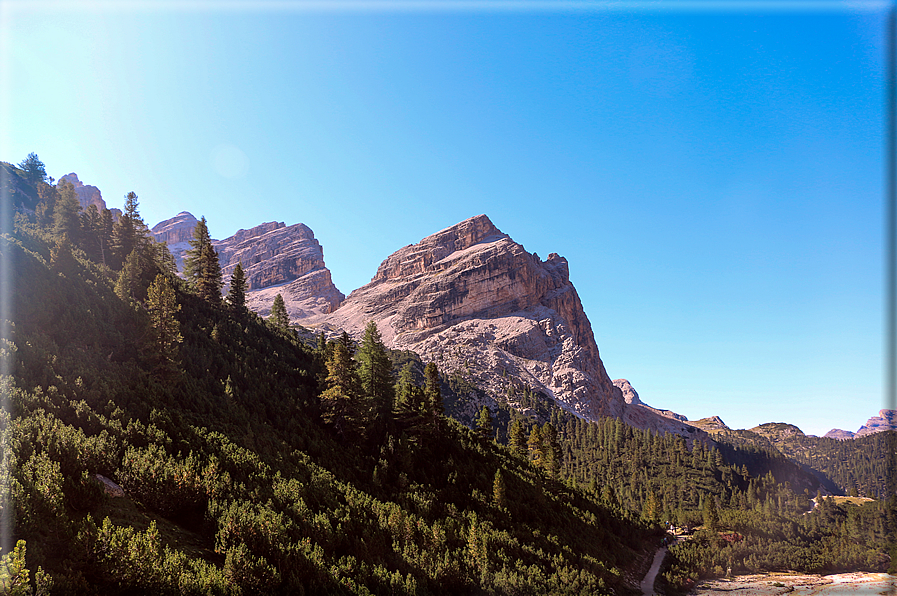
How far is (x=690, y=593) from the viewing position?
1922 inches

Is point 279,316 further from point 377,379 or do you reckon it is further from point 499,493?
point 499,493

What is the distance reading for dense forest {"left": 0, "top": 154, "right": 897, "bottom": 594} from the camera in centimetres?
1605

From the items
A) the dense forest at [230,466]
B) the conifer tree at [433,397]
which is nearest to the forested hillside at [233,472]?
the dense forest at [230,466]

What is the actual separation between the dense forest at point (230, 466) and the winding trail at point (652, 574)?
132 centimetres

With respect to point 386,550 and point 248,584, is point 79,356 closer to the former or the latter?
point 248,584

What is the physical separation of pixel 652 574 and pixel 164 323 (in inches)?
2271

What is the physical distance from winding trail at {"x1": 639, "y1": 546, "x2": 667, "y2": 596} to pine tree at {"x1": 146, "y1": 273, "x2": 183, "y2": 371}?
48910mm

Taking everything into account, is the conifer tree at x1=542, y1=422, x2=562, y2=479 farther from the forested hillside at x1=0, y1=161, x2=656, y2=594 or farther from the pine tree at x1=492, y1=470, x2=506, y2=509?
the pine tree at x1=492, y1=470, x2=506, y2=509

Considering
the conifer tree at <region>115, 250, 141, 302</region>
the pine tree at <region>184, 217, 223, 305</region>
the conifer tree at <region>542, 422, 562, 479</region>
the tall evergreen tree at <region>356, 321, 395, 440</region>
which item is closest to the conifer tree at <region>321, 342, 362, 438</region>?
the tall evergreen tree at <region>356, 321, 395, 440</region>

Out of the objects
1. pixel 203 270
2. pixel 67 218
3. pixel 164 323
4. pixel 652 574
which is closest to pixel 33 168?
pixel 67 218

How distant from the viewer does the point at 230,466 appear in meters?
24.6

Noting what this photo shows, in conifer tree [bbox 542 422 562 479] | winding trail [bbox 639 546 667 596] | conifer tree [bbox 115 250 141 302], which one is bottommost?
winding trail [bbox 639 546 667 596]

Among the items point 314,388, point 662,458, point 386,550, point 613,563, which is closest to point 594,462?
point 662,458

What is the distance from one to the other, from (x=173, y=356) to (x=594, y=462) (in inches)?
5388
